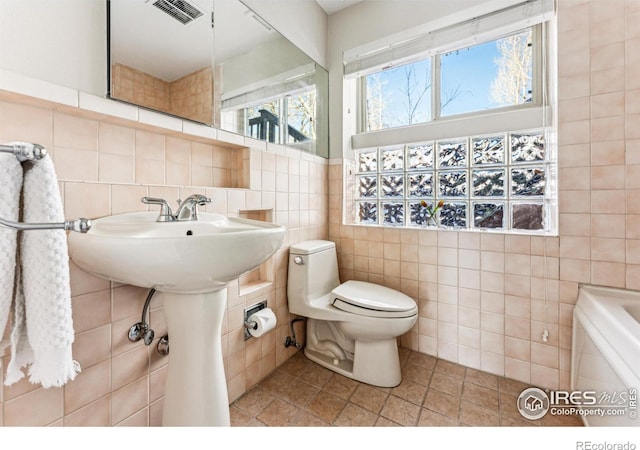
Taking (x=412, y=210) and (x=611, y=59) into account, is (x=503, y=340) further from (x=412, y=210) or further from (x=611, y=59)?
(x=611, y=59)

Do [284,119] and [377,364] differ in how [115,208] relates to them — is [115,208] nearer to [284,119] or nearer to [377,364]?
[284,119]

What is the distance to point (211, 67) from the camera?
1.17 m

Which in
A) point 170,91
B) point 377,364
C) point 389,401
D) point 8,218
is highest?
point 170,91

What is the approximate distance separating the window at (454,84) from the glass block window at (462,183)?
8.1 inches

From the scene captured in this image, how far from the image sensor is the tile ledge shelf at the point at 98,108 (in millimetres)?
700

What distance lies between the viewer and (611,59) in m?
1.15

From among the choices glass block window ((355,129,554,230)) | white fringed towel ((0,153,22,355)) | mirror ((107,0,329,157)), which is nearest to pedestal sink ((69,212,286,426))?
white fringed towel ((0,153,22,355))

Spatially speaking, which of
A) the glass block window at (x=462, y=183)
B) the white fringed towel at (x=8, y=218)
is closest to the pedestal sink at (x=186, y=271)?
the white fringed towel at (x=8, y=218)

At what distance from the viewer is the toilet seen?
1.29m

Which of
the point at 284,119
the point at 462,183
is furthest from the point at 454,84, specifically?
the point at 284,119

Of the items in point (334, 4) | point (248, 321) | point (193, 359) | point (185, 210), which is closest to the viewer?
point (193, 359)

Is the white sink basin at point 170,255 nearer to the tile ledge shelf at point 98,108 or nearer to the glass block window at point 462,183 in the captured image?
the tile ledge shelf at point 98,108

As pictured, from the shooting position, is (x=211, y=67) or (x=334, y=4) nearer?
(x=211, y=67)

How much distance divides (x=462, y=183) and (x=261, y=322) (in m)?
1.40
